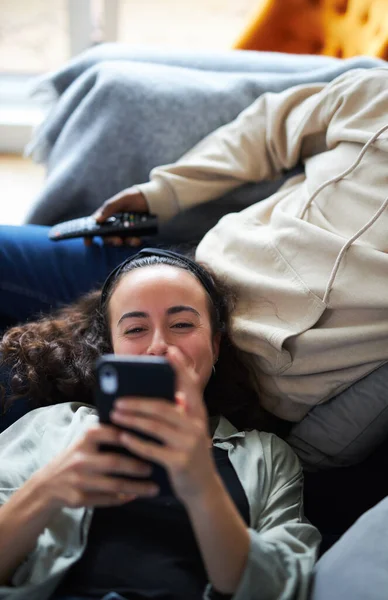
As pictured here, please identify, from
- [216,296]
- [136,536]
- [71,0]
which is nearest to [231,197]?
[216,296]

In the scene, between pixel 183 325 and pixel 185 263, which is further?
pixel 185 263

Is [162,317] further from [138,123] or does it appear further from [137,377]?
[138,123]

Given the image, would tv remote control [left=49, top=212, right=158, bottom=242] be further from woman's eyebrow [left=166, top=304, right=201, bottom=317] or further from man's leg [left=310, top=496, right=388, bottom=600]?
man's leg [left=310, top=496, right=388, bottom=600]

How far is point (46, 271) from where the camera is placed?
4.59 feet

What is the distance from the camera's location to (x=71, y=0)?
2479 millimetres

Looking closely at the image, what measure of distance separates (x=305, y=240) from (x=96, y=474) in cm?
59

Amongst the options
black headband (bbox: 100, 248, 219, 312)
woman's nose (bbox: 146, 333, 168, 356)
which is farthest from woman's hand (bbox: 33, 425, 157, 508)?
black headband (bbox: 100, 248, 219, 312)

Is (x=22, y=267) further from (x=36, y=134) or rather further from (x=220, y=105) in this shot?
(x=220, y=105)

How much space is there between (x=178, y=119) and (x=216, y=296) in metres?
0.57

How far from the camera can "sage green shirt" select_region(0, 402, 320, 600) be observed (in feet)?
2.53

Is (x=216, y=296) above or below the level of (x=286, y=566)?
above

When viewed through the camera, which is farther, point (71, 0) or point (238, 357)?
point (71, 0)

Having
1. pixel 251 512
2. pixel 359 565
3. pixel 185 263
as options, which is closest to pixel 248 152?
pixel 185 263

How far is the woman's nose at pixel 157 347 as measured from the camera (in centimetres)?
90
